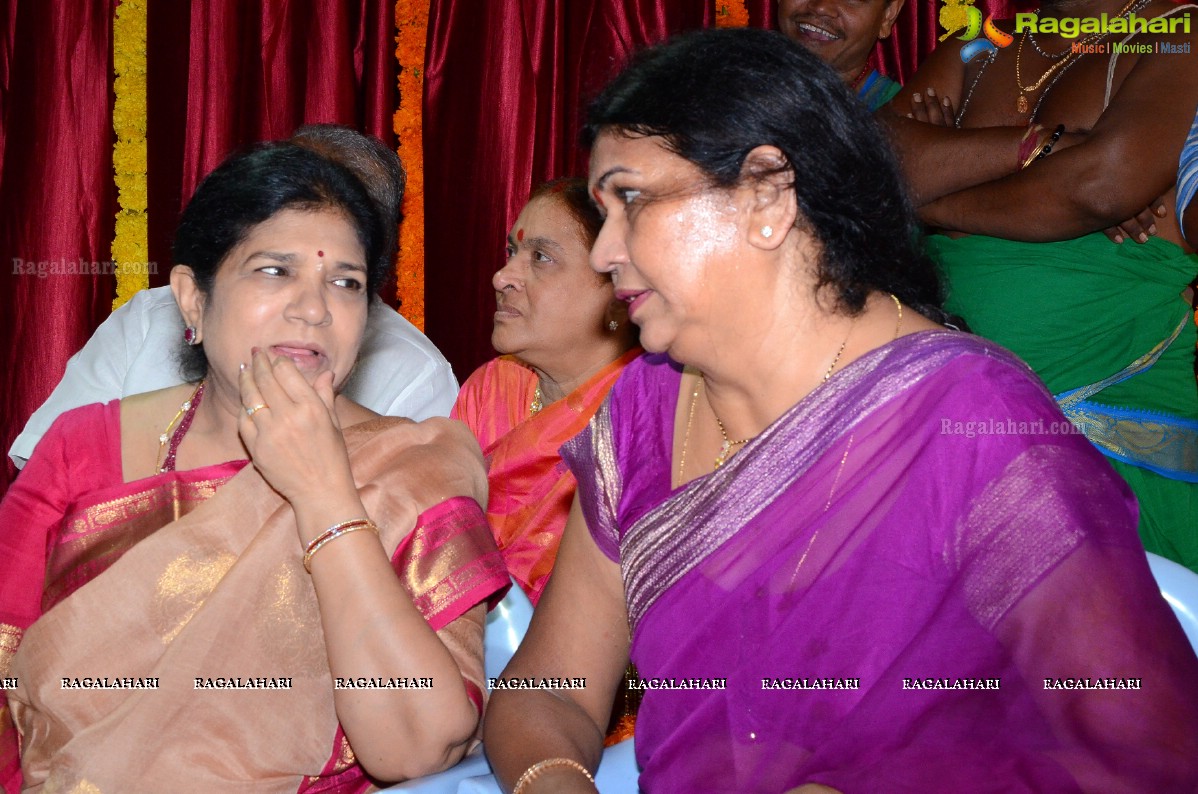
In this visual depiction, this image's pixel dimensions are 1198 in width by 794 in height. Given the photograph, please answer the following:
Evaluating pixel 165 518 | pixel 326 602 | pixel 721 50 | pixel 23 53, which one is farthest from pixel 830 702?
pixel 23 53

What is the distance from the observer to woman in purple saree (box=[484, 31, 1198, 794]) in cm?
127

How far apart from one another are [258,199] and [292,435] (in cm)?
48

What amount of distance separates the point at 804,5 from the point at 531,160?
1.44 metres

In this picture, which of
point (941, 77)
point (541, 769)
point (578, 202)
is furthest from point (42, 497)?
point (941, 77)

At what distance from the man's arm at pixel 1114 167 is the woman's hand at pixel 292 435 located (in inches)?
60.4

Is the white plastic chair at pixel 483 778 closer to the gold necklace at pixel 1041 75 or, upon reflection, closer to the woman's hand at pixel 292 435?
the woman's hand at pixel 292 435

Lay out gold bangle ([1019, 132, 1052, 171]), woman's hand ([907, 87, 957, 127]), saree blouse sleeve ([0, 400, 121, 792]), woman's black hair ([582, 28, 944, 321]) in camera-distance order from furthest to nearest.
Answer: woman's hand ([907, 87, 957, 127]), gold bangle ([1019, 132, 1052, 171]), saree blouse sleeve ([0, 400, 121, 792]), woman's black hair ([582, 28, 944, 321])

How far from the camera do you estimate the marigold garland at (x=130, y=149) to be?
443 centimetres

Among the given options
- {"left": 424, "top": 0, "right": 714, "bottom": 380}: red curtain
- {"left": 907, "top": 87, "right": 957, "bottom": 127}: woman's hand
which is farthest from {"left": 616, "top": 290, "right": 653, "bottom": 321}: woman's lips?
{"left": 424, "top": 0, "right": 714, "bottom": 380}: red curtain

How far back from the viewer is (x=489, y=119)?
4.38 m

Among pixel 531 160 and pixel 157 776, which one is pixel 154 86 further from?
pixel 157 776

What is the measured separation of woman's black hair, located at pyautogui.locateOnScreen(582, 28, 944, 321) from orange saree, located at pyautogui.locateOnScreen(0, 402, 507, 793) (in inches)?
27.6

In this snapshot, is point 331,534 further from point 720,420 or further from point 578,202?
point 578,202

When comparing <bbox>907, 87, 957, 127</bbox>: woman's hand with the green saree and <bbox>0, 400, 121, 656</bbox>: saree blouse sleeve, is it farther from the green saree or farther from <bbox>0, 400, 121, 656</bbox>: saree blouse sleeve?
<bbox>0, 400, 121, 656</bbox>: saree blouse sleeve
